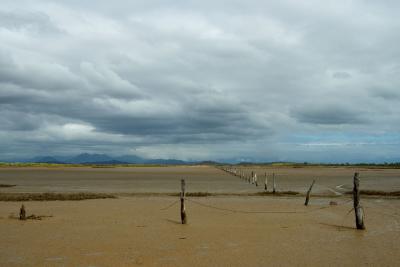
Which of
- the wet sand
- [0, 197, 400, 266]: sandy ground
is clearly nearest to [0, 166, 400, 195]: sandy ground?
the wet sand

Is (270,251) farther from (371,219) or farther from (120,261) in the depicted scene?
(371,219)

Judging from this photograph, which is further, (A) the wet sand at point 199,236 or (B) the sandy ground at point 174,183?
(B) the sandy ground at point 174,183

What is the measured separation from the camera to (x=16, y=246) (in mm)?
13094

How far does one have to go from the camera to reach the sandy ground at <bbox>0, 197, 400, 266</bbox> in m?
11.5

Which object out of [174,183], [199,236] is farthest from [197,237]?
[174,183]

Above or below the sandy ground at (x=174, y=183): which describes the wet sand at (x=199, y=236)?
below

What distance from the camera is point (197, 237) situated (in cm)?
1470

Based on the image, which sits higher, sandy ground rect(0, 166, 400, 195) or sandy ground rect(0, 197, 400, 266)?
sandy ground rect(0, 166, 400, 195)

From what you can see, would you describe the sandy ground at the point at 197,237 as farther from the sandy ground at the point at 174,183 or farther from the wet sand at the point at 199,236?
the sandy ground at the point at 174,183

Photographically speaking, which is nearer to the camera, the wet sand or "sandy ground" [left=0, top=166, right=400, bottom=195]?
the wet sand

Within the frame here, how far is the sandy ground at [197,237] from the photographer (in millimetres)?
11523

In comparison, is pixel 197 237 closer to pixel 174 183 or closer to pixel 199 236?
pixel 199 236

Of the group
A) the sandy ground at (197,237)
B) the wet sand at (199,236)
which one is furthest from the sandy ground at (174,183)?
the sandy ground at (197,237)

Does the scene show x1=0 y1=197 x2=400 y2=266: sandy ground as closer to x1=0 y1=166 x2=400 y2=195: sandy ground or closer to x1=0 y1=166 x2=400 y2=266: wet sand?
x1=0 y1=166 x2=400 y2=266: wet sand
